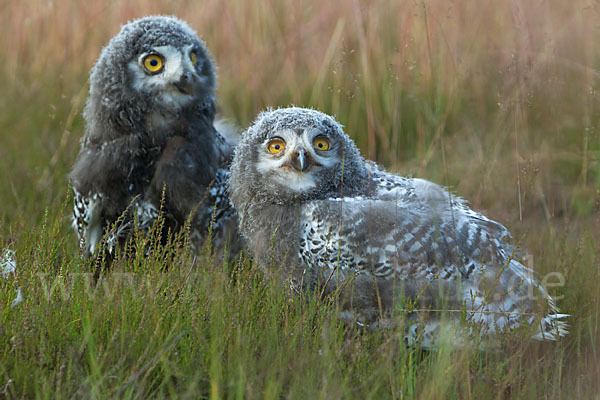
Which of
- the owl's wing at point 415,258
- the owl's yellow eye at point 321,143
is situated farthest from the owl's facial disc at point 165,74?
the owl's wing at point 415,258

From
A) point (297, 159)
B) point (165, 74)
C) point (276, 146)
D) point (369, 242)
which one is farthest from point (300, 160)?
point (165, 74)

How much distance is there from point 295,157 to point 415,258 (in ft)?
2.70

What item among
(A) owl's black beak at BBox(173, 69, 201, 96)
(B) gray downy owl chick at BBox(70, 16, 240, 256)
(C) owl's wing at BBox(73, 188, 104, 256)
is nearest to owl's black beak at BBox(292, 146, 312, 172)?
(B) gray downy owl chick at BBox(70, 16, 240, 256)

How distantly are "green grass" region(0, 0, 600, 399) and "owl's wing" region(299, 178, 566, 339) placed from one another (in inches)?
8.5

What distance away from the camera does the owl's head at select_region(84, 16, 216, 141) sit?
14.0 ft

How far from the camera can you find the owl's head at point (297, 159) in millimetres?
3672

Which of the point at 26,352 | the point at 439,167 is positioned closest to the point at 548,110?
the point at 439,167

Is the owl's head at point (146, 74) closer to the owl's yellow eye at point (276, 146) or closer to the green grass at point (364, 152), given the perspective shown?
the green grass at point (364, 152)

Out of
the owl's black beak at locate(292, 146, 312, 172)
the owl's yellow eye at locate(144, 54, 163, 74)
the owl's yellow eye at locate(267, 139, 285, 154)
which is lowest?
the owl's black beak at locate(292, 146, 312, 172)

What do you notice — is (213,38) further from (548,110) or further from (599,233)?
(599,233)

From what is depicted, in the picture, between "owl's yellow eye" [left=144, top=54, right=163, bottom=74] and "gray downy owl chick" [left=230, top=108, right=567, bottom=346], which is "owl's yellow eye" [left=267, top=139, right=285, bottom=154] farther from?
"owl's yellow eye" [left=144, top=54, right=163, bottom=74]

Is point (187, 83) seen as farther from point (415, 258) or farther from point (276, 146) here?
point (415, 258)

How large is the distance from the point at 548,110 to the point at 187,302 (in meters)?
3.80

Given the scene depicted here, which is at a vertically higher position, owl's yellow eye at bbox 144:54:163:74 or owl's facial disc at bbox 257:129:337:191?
owl's yellow eye at bbox 144:54:163:74
